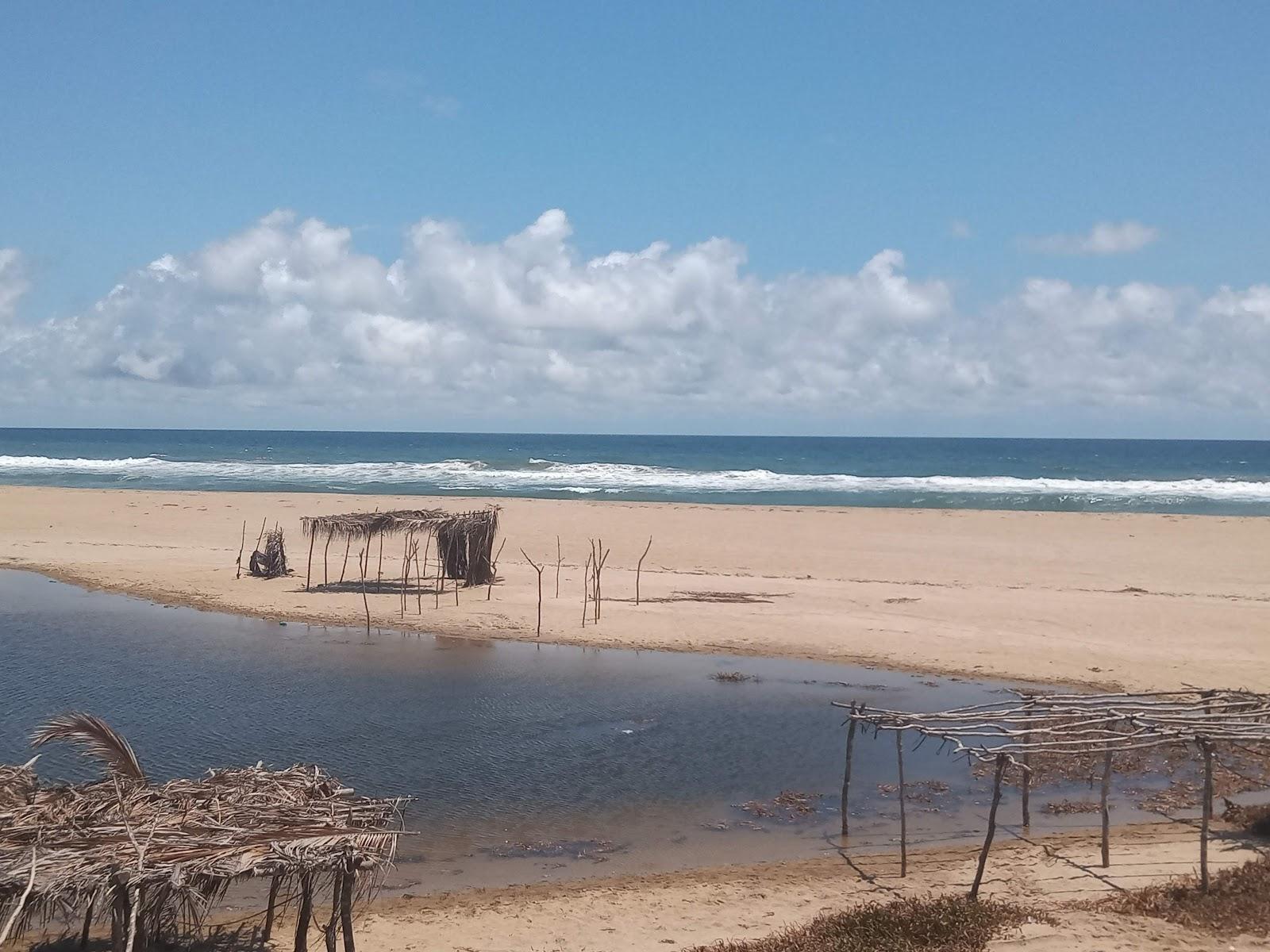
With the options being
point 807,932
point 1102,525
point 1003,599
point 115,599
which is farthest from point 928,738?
point 1102,525

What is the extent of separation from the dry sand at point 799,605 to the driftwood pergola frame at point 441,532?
36.8 inches

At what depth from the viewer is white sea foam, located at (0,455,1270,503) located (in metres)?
53.0

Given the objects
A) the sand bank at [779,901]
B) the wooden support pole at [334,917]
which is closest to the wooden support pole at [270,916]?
the wooden support pole at [334,917]

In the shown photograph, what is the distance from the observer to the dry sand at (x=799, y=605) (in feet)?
27.1

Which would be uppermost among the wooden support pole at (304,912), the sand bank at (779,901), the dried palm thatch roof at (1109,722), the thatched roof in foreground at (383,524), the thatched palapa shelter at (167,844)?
the thatched roof in foreground at (383,524)

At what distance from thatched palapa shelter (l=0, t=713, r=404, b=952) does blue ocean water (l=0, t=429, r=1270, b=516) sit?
40.0 metres

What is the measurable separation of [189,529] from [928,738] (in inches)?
991

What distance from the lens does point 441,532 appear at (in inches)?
844

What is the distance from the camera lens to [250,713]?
13914 millimetres

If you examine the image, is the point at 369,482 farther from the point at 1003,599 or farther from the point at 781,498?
the point at 1003,599

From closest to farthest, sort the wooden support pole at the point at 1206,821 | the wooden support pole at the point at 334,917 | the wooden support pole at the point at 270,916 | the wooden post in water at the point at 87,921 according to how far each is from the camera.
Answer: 1. the wooden post in water at the point at 87,921
2. the wooden support pole at the point at 334,917
3. the wooden support pole at the point at 270,916
4. the wooden support pole at the point at 1206,821

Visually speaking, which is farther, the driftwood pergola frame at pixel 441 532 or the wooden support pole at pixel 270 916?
the driftwood pergola frame at pixel 441 532

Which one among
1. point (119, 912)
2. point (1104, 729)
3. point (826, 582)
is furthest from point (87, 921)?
point (826, 582)

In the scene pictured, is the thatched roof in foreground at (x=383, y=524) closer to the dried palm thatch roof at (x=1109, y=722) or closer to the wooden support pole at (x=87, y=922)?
the dried palm thatch roof at (x=1109, y=722)
